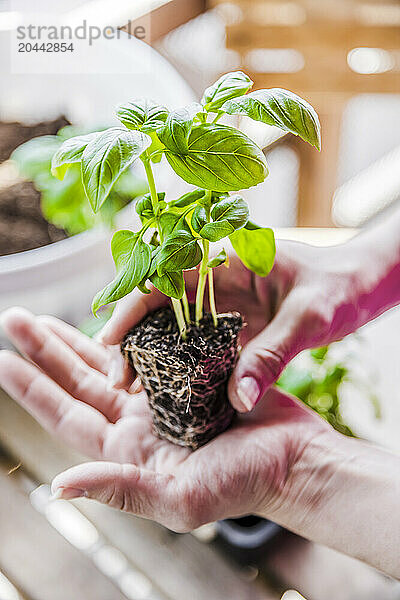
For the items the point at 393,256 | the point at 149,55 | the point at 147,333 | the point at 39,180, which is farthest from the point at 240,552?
the point at 149,55

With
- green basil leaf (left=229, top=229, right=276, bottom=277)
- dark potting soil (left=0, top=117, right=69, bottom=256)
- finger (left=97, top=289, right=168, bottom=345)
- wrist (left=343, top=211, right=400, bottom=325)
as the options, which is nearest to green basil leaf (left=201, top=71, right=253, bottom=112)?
green basil leaf (left=229, top=229, right=276, bottom=277)

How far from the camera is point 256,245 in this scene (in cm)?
52

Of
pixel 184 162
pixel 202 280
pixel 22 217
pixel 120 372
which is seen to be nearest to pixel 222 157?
pixel 184 162

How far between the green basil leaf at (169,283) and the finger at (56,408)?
225 mm

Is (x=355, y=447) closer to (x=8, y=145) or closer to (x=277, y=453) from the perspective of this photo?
(x=277, y=453)

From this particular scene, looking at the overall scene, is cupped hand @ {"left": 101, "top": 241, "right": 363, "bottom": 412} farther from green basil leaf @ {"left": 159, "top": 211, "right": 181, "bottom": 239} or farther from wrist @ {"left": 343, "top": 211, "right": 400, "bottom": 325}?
green basil leaf @ {"left": 159, "top": 211, "right": 181, "bottom": 239}

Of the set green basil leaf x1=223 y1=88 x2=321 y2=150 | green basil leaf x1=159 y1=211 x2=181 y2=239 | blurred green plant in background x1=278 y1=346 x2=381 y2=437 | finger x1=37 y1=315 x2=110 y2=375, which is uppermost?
green basil leaf x1=223 y1=88 x2=321 y2=150

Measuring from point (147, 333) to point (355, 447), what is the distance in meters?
0.22

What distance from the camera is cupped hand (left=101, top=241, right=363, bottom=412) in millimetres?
582

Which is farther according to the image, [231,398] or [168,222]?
[231,398]

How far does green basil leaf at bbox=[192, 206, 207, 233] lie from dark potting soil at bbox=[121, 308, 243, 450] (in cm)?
12

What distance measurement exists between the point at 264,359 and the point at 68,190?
1.06ft

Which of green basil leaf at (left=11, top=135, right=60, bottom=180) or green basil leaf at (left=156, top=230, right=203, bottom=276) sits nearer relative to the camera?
green basil leaf at (left=156, top=230, right=203, bottom=276)

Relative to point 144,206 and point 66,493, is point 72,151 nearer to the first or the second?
point 144,206
